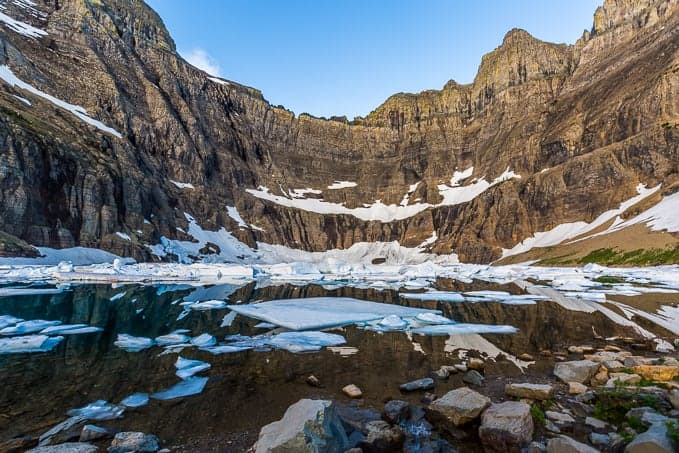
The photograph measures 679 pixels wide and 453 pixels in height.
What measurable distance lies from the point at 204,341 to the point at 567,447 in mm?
→ 12214

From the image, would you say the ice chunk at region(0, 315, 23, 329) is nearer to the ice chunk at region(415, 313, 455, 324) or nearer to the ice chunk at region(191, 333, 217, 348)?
the ice chunk at region(191, 333, 217, 348)

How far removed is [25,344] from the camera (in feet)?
41.5

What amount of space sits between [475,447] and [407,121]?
514ft

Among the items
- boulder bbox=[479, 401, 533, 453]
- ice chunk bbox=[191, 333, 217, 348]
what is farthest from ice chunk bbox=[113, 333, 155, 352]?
boulder bbox=[479, 401, 533, 453]

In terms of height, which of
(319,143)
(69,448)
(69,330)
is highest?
(319,143)

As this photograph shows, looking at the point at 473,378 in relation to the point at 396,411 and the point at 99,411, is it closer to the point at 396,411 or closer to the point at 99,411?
the point at 396,411

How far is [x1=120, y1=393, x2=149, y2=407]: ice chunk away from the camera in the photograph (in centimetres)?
805

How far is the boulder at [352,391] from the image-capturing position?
8789 millimetres

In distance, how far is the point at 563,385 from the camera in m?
9.13

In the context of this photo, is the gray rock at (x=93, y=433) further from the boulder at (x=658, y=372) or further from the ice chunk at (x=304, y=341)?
the boulder at (x=658, y=372)

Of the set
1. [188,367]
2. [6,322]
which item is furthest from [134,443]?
[6,322]

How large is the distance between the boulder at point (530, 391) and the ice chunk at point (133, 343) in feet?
40.1

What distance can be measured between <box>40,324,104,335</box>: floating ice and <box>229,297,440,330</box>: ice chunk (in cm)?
716

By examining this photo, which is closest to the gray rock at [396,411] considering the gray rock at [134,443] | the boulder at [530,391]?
the boulder at [530,391]
